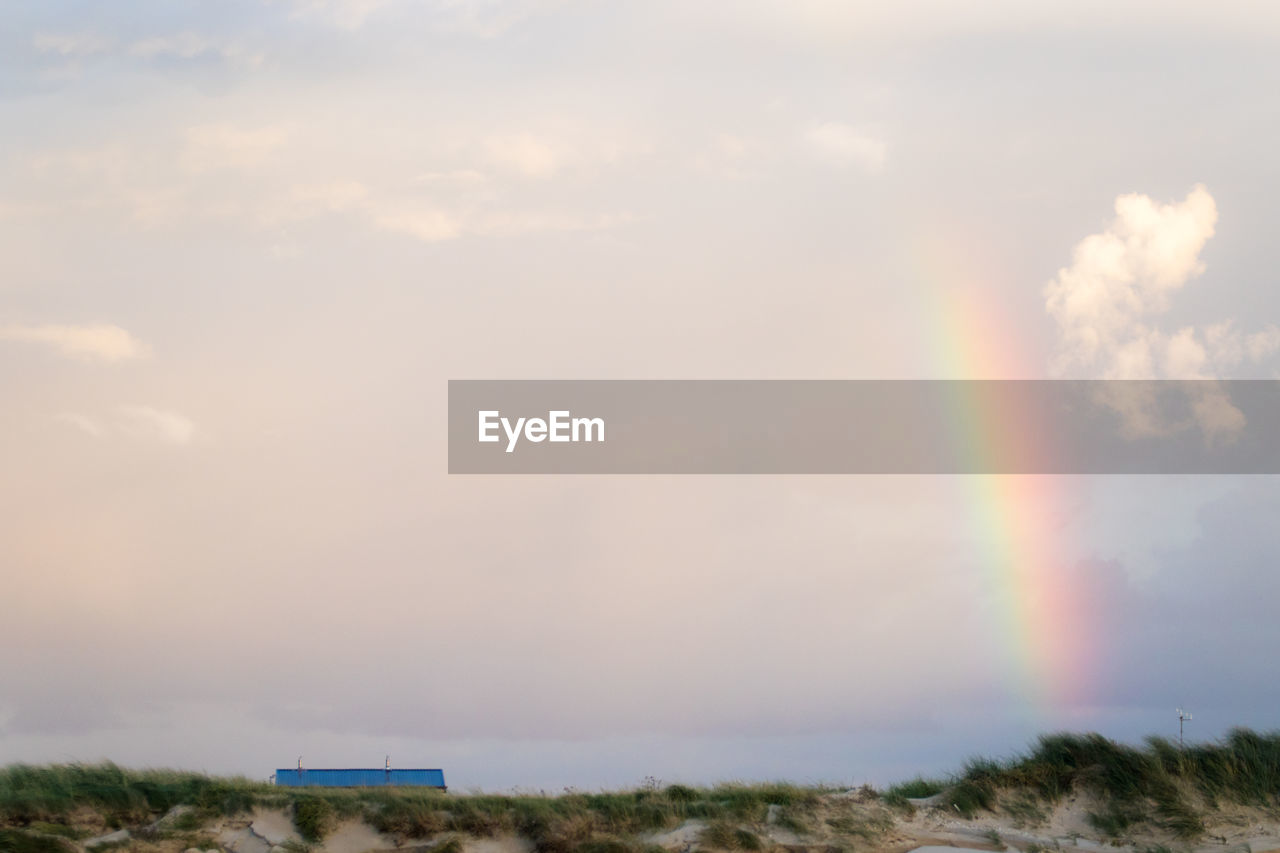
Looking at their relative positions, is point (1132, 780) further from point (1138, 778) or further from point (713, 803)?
point (713, 803)

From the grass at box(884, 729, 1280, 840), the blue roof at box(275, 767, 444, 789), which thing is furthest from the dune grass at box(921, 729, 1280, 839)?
the blue roof at box(275, 767, 444, 789)

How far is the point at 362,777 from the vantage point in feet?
100

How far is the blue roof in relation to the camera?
29.4 metres

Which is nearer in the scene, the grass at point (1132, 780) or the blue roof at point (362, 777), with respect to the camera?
the grass at point (1132, 780)

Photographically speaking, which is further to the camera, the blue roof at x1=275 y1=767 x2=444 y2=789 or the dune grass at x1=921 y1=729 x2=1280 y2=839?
the blue roof at x1=275 y1=767 x2=444 y2=789

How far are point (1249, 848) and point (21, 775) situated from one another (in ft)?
71.6

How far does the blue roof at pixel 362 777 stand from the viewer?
29.4m

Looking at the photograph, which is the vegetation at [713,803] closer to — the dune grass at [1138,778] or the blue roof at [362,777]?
the dune grass at [1138,778]

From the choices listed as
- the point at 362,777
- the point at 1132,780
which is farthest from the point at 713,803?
the point at 362,777

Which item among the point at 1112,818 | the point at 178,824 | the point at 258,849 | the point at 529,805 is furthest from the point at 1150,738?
the point at 178,824

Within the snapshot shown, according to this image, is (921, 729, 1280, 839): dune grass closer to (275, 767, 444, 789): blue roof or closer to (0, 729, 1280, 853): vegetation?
(0, 729, 1280, 853): vegetation

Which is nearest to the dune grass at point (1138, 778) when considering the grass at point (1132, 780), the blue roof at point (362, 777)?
the grass at point (1132, 780)

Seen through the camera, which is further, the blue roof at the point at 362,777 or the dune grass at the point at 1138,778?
the blue roof at the point at 362,777

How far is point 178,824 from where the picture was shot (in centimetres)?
2078
